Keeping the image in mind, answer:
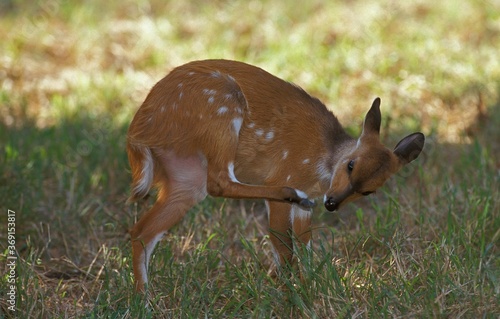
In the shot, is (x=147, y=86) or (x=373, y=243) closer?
(x=373, y=243)

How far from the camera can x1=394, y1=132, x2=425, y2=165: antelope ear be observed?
5402 mm

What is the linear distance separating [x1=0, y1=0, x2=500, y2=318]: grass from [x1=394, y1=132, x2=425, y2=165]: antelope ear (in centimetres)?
46

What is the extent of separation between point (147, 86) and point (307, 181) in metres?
4.56

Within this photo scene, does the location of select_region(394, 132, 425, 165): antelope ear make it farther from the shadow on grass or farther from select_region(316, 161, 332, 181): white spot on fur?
the shadow on grass

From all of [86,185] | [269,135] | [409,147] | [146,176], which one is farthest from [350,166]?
[86,185]

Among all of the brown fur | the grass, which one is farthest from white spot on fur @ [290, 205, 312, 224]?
the grass

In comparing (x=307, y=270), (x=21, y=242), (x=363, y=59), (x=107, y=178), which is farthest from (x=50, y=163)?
(x=363, y=59)

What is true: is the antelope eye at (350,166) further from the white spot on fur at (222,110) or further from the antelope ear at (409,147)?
the white spot on fur at (222,110)

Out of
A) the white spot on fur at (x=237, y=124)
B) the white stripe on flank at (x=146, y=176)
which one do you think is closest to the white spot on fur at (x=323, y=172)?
the white spot on fur at (x=237, y=124)

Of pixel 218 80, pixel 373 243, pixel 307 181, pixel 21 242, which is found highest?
pixel 218 80

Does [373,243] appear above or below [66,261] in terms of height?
above

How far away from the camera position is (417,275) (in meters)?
5.02

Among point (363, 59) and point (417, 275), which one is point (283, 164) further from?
point (363, 59)

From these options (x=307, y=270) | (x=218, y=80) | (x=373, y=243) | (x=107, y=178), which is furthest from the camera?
(x=107, y=178)
